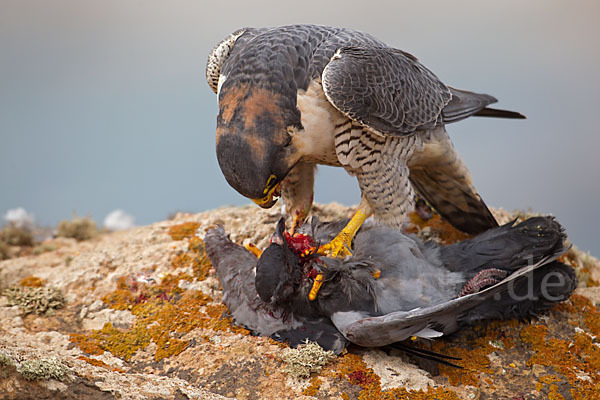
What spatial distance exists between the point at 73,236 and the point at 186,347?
4459 mm

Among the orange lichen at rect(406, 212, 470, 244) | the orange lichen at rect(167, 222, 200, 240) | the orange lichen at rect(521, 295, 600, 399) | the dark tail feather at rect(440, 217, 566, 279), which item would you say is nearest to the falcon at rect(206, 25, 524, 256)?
the orange lichen at rect(406, 212, 470, 244)

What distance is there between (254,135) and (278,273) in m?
0.99

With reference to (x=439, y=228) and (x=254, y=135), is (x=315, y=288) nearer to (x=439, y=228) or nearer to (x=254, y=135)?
(x=254, y=135)

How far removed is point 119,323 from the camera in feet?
14.6

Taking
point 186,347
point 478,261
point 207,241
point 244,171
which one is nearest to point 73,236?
point 207,241

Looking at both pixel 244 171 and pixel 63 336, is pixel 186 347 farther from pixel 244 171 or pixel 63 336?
pixel 244 171

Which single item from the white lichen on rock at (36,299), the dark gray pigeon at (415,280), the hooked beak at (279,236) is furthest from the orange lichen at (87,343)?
the hooked beak at (279,236)

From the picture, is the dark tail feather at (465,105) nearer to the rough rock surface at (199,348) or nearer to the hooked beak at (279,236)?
the rough rock surface at (199,348)

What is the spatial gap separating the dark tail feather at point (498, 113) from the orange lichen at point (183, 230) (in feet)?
10.5

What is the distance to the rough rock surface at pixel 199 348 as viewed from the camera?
325 centimetres

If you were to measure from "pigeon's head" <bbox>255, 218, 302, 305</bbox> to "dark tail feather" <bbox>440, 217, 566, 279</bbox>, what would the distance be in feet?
4.03

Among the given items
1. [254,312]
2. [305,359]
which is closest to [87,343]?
[254,312]

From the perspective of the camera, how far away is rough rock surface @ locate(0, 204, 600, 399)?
3246mm

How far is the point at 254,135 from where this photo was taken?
11.6ft
